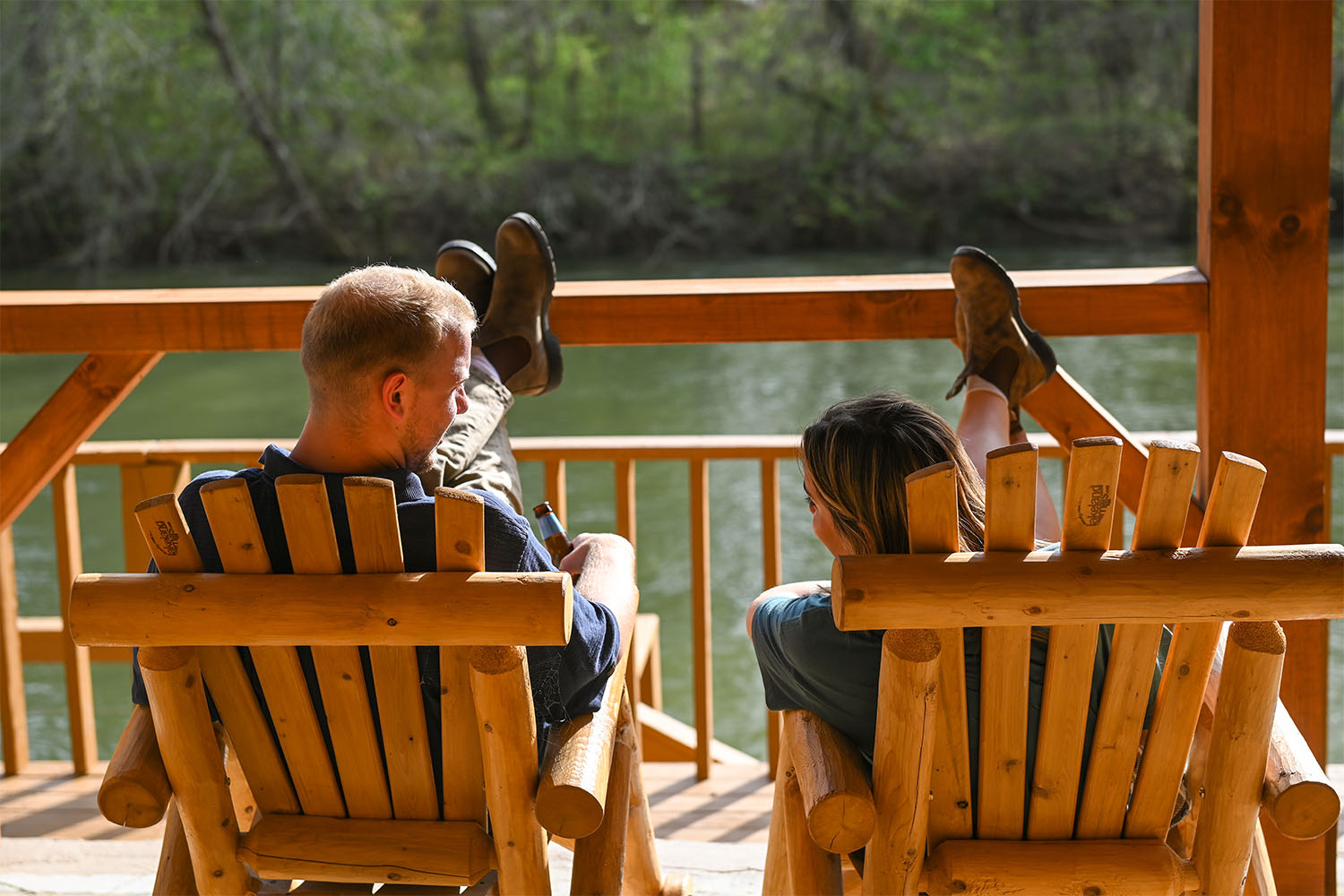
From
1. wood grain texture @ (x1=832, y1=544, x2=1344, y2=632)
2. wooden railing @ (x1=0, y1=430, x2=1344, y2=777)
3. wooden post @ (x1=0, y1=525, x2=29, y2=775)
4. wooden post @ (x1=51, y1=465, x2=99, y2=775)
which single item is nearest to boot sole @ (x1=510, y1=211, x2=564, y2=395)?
wooden railing @ (x1=0, y1=430, x2=1344, y2=777)

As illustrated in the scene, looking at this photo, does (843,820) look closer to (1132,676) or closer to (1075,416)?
(1132,676)

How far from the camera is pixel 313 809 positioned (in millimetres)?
1325

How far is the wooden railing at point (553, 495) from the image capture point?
2.53 meters

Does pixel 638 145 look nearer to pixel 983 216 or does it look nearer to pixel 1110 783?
pixel 983 216

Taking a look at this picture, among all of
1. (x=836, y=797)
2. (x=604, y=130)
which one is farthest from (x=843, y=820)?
(x=604, y=130)

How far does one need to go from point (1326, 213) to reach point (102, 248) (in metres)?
13.2

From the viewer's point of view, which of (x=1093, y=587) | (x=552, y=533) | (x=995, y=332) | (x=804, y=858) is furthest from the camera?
(x=995, y=332)

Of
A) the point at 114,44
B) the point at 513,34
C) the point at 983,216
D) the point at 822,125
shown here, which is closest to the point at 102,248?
the point at 114,44

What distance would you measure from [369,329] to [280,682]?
1.21ft

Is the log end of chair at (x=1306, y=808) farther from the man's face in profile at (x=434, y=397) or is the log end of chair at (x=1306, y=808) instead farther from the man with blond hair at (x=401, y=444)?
the man's face in profile at (x=434, y=397)

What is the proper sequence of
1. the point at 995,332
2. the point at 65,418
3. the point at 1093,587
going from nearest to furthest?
the point at 1093,587 < the point at 995,332 < the point at 65,418

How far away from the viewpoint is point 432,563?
4.08 ft

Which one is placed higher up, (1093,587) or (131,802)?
(1093,587)

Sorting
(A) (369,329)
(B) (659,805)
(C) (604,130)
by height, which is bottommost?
(B) (659,805)
